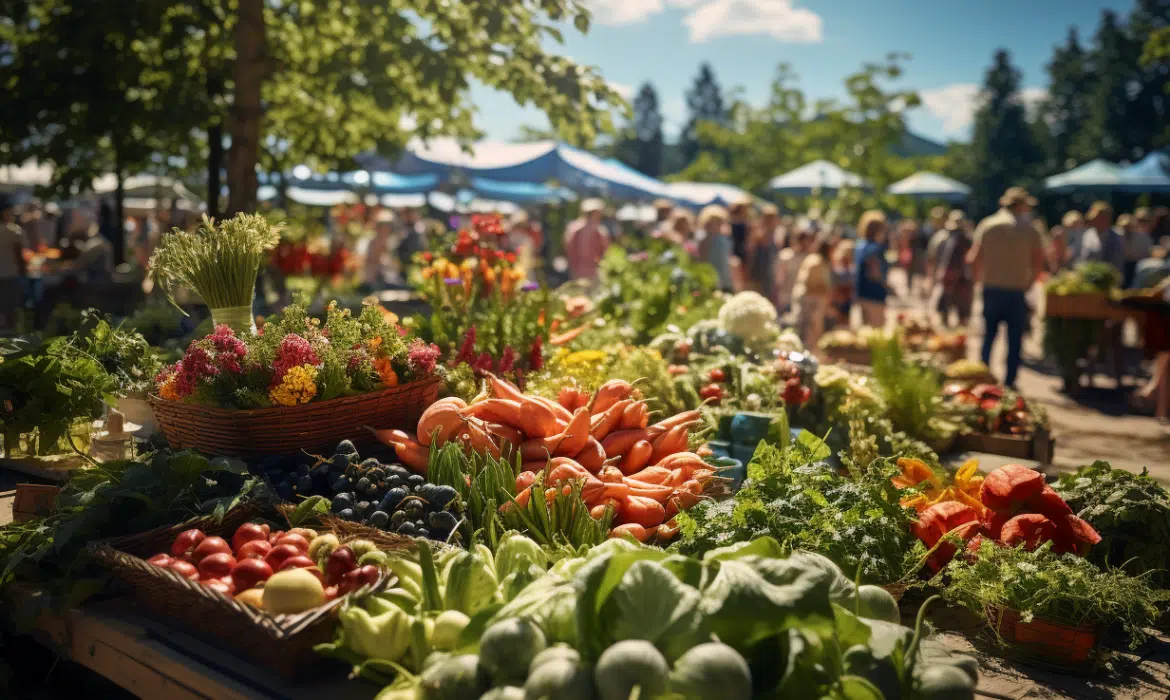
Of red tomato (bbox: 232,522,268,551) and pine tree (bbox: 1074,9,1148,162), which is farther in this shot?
pine tree (bbox: 1074,9,1148,162)

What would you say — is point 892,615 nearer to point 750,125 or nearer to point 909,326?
point 909,326

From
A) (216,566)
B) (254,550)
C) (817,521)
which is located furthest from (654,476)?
(216,566)

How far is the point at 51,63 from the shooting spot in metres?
7.02

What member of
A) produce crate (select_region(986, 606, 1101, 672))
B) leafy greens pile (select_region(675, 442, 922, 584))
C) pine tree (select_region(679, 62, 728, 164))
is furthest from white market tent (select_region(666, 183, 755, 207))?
pine tree (select_region(679, 62, 728, 164))

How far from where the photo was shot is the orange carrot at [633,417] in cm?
386

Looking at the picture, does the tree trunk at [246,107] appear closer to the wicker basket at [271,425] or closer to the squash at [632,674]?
the wicker basket at [271,425]

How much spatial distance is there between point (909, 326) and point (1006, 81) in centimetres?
5505

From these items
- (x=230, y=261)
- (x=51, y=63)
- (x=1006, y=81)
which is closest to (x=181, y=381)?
(x=230, y=261)

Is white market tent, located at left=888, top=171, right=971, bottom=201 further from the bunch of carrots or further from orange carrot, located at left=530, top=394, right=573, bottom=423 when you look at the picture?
orange carrot, located at left=530, top=394, right=573, bottom=423

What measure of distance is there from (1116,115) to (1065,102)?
40.0ft

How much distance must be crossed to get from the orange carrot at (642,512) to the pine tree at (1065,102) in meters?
49.1

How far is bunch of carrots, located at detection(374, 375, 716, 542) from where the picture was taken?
3236mm

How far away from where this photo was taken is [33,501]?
131 inches

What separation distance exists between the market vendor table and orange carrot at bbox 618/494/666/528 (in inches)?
47.0
